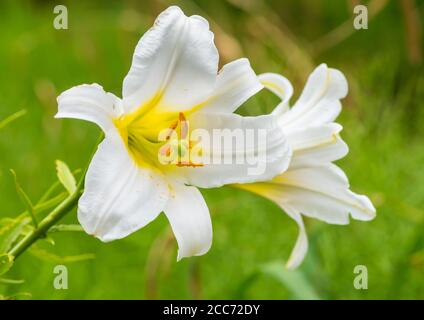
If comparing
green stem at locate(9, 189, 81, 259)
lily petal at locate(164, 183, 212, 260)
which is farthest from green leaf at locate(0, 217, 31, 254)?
lily petal at locate(164, 183, 212, 260)

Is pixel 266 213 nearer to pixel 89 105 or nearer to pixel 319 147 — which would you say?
pixel 319 147

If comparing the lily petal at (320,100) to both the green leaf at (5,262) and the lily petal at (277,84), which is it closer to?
the lily petal at (277,84)

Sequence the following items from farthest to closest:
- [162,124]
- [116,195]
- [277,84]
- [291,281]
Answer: [291,281] < [277,84] < [162,124] < [116,195]

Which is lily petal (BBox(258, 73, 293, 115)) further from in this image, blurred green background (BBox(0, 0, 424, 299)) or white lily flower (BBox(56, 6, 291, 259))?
blurred green background (BBox(0, 0, 424, 299))

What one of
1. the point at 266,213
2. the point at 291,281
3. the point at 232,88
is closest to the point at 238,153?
the point at 232,88

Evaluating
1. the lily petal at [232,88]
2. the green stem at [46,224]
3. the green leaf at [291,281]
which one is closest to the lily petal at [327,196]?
the lily petal at [232,88]

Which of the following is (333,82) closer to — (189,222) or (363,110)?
(189,222)
